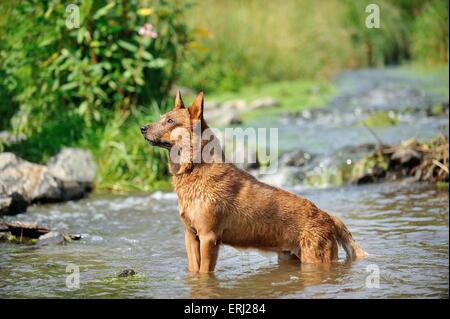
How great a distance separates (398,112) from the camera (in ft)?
51.4

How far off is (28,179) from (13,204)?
97cm

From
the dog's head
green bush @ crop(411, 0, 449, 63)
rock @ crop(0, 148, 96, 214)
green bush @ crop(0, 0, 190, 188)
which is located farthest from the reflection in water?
green bush @ crop(411, 0, 449, 63)

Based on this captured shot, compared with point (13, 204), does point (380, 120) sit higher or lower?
higher

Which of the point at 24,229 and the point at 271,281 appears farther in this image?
the point at 24,229

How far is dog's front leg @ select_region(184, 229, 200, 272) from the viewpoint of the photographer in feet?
23.0

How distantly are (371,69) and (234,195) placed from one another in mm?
17415

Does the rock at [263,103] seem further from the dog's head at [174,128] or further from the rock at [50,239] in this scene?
the dog's head at [174,128]

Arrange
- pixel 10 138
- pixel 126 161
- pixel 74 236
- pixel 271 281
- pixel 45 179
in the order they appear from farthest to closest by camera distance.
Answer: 1. pixel 10 138
2. pixel 126 161
3. pixel 45 179
4. pixel 74 236
5. pixel 271 281

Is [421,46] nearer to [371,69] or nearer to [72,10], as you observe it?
[371,69]

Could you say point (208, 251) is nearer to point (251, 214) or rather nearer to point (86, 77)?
point (251, 214)

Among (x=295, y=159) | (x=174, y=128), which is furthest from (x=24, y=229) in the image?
(x=295, y=159)

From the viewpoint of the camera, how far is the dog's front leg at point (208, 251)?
6.81 metres

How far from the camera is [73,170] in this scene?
1161cm

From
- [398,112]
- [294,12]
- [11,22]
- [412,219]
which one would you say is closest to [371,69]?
[294,12]
